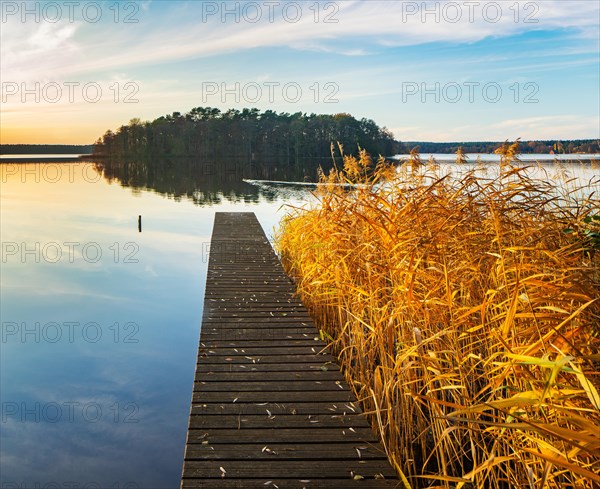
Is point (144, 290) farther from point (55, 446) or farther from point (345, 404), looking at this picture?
point (345, 404)

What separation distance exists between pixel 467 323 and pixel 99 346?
5.06m

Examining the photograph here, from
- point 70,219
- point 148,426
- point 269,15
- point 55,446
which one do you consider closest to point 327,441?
point 148,426

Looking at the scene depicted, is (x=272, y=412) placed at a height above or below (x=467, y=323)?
below

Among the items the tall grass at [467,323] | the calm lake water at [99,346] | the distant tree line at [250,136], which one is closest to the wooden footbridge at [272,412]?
the tall grass at [467,323]

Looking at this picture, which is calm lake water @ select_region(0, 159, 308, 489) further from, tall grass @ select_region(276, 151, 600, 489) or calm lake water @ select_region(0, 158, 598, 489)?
tall grass @ select_region(276, 151, 600, 489)

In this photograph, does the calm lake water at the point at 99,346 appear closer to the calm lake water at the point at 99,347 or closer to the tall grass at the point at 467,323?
the calm lake water at the point at 99,347

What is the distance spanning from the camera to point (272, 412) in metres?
2.80

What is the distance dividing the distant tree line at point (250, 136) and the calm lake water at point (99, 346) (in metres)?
43.0

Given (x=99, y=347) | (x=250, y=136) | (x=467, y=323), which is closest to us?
(x=467, y=323)

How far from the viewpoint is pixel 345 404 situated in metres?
2.91

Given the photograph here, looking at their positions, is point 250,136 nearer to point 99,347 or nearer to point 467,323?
point 99,347

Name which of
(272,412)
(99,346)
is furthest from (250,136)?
(272,412)

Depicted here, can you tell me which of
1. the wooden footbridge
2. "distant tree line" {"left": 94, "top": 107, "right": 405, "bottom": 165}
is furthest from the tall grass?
"distant tree line" {"left": 94, "top": 107, "right": 405, "bottom": 165}

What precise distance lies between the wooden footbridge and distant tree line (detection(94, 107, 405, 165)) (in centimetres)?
5111
